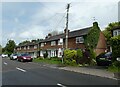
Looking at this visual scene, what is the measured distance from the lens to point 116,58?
2441 cm

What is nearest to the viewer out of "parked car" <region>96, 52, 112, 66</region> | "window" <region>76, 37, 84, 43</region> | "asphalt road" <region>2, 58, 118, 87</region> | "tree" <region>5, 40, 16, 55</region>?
"asphalt road" <region>2, 58, 118, 87</region>

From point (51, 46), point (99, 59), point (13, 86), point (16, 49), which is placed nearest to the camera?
point (13, 86)

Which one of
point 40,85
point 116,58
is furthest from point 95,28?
point 40,85

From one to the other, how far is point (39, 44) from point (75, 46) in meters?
31.4

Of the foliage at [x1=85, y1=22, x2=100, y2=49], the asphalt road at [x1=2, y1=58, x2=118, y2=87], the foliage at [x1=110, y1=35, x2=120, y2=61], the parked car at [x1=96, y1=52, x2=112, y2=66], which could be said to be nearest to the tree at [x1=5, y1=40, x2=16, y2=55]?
the foliage at [x1=85, y1=22, x2=100, y2=49]

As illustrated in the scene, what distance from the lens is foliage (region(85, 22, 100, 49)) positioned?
48.3 metres

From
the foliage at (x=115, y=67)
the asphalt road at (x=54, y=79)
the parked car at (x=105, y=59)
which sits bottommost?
the asphalt road at (x=54, y=79)

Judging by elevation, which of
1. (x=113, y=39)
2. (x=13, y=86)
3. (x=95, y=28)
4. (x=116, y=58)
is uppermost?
(x=95, y=28)

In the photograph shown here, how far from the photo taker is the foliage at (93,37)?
4828 cm

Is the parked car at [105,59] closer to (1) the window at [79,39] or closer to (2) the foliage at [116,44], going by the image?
(2) the foliage at [116,44]

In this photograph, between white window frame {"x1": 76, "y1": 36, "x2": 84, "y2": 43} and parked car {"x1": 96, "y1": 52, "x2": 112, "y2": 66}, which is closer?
parked car {"x1": 96, "y1": 52, "x2": 112, "y2": 66}

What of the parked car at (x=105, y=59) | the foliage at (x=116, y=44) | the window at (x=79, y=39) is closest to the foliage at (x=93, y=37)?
the window at (x=79, y=39)

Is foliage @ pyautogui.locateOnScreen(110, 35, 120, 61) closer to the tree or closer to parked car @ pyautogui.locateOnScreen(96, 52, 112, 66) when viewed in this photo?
parked car @ pyautogui.locateOnScreen(96, 52, 112, 66)

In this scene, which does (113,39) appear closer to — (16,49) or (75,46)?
(75,46)
